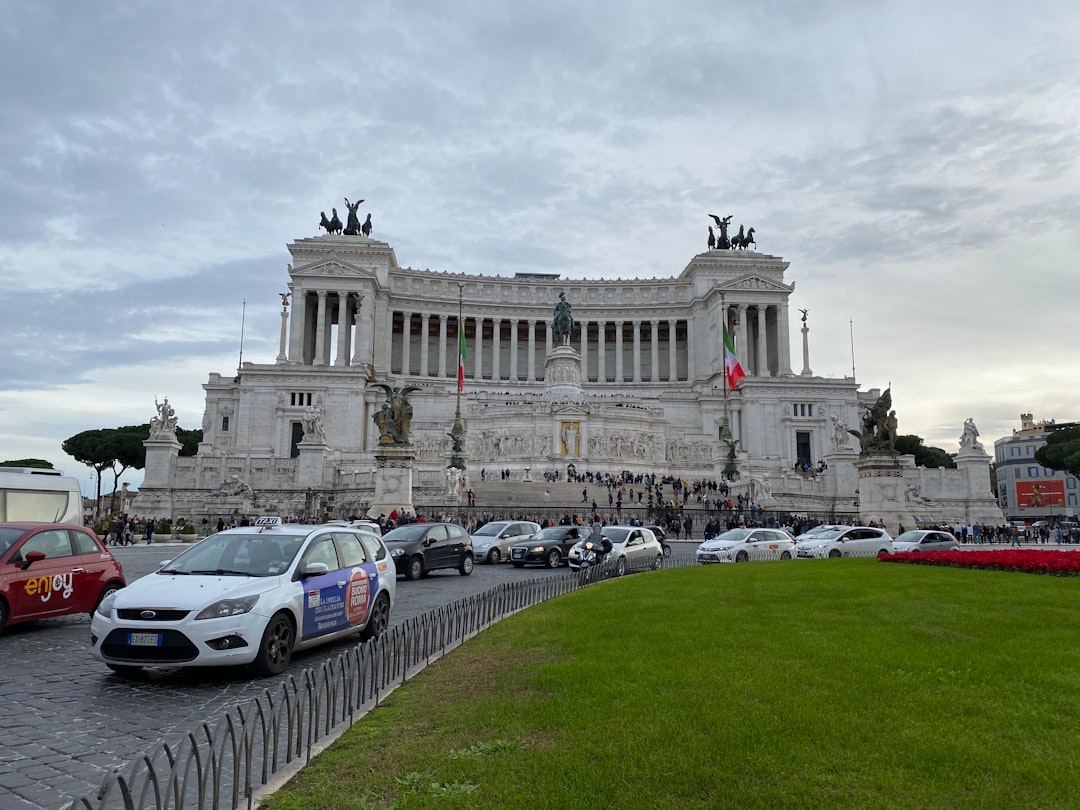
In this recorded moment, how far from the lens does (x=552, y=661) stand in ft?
29.7

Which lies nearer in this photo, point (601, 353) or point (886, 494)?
point (886, 494)

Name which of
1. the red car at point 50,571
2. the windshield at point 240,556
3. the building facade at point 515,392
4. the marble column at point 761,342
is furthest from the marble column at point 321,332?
the windshield at point 240,556

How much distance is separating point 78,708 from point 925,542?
2634 cm

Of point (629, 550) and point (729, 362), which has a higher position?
point (729, 362)

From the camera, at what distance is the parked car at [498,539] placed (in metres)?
28.0

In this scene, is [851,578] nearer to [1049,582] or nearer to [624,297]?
[1049,582]

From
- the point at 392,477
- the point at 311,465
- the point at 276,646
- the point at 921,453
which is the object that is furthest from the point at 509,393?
the point at 276,646

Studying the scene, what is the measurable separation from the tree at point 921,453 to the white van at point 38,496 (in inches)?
3405

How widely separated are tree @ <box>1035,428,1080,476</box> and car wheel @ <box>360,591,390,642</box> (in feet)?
266

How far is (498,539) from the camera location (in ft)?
93.0

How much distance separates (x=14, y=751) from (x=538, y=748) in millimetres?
4333

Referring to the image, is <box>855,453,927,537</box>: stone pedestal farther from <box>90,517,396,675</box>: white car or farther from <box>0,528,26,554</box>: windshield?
<box>0,528,26,554</box>: windshield

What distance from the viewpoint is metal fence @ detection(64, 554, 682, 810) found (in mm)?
4719

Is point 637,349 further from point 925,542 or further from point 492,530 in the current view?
point 925,542
